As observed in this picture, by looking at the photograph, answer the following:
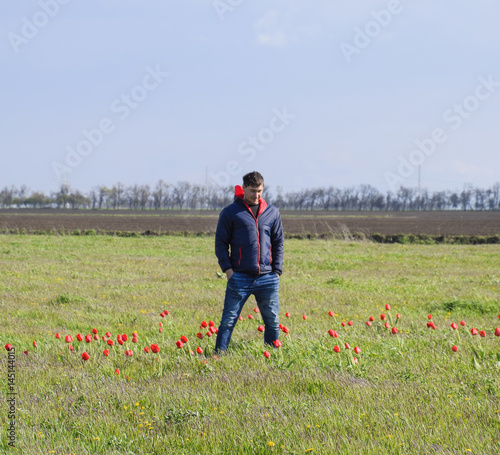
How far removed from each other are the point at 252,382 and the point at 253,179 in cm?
221

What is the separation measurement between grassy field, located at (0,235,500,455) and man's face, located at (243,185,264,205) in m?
1.77

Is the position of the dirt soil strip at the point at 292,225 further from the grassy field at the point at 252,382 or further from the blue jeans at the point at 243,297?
the blue jeans at the point at 243,297

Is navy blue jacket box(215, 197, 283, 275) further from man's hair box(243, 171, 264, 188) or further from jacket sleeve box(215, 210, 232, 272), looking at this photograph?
man's hair box(243, 171, 264, 188)

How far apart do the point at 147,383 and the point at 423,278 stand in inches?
437

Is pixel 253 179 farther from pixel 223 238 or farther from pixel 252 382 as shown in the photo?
pixel 252 382

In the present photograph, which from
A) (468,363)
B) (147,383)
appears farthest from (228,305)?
(468,363)

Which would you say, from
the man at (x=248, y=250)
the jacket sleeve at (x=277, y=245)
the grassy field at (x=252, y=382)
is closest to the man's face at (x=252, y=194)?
the man at (x=248, y=250)

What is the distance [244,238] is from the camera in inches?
220

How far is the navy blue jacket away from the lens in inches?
220

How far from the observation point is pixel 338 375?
4875mm

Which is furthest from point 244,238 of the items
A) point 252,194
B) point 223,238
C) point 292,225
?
point 292,225

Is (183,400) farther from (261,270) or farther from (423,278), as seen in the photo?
(423,278)

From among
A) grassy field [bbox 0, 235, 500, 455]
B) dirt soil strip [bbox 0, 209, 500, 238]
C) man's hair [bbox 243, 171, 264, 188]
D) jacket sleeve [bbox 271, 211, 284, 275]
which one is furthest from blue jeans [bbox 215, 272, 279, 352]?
dirt soil strip [bbox 0, 209, 500, 238]

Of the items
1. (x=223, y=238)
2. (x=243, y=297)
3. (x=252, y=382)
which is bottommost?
(x=252, y=382)
